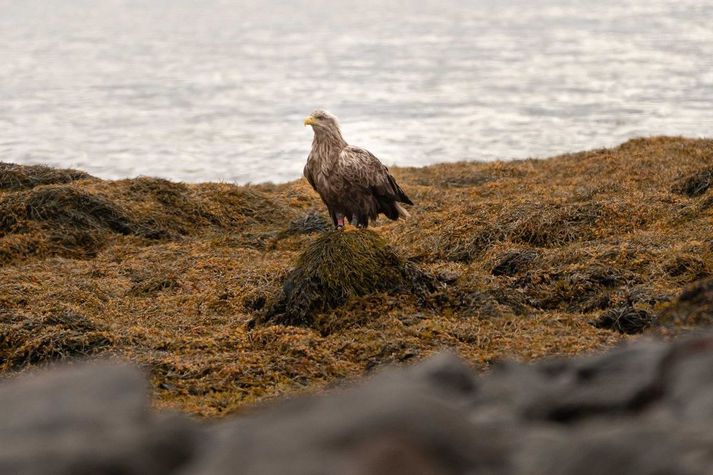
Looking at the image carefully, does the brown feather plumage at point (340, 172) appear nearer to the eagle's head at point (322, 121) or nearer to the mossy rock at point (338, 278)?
the eagle's head at point (322, 121)

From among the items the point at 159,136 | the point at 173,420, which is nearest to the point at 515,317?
the point at 173,420

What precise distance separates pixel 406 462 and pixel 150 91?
115 feet

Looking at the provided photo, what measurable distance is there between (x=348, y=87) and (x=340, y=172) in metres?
25.6

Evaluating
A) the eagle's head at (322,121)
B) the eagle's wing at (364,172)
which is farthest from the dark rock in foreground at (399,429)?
the eagle's head at (322,121)

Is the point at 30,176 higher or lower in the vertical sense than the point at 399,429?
lower

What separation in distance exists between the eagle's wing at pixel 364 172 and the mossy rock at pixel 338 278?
1367mm

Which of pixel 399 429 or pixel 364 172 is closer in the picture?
pixel 399 429

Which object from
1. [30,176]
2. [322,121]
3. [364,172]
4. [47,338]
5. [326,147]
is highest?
[322,121]

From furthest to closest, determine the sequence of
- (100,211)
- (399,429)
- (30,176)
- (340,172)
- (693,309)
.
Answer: (30,176), (100,211), (340,172), (693,309), (399,429)

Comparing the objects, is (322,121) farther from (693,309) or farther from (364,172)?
(693,309)

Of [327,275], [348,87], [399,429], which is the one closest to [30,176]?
[327,275]

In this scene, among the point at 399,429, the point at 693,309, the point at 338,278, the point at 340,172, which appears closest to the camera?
the point at 399,429

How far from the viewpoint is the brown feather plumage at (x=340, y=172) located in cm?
1007

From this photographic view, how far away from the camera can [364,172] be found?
33.2 feet
